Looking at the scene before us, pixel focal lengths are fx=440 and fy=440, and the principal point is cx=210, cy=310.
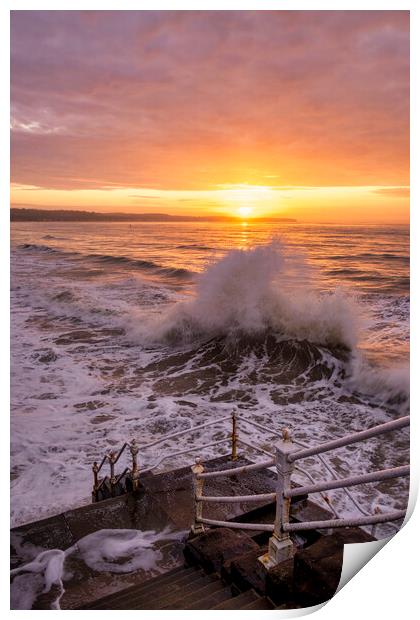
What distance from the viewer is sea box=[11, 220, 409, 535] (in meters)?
5.58

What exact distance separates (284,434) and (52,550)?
2.19 metres

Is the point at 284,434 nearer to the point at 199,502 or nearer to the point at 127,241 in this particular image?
the point at 199,502

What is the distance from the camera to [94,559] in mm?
3043

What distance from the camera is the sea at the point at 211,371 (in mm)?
5582

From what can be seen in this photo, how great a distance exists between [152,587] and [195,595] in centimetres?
36

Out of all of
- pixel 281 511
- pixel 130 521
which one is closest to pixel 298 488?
pixel 281 511

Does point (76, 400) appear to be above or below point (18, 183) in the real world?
below

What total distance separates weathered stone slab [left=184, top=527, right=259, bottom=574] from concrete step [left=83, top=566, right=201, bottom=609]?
80 mm

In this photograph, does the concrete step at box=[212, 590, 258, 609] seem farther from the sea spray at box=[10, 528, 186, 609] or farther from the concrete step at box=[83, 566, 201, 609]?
the sea spray at box=[10, 528, 186, 609]

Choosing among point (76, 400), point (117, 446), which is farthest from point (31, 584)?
point (76, 400)

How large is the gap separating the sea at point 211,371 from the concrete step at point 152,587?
3.27 feet

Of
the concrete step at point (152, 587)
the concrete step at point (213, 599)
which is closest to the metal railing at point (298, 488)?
the concrete step at point (213, 599)

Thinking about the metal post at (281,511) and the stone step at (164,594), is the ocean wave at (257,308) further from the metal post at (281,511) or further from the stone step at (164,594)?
the metal post at (281,511)
